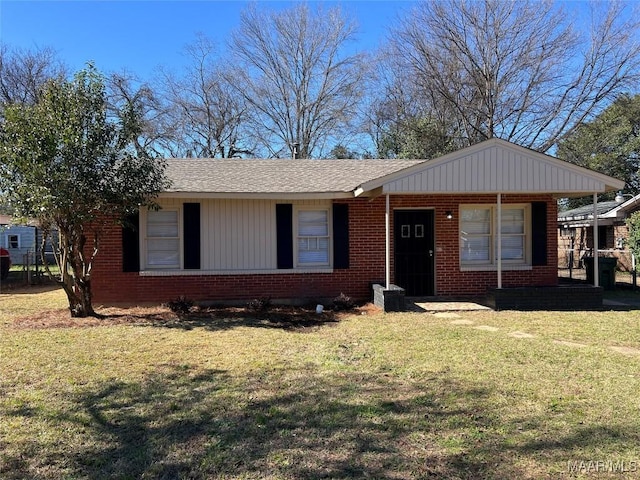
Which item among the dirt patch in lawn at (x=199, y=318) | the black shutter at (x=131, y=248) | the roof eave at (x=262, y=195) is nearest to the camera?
the dirt patch in lawn at (x=199, y=318)

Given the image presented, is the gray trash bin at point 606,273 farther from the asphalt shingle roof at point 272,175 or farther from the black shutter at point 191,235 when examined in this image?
the black shutter at point 191,235

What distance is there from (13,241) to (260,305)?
940 inches

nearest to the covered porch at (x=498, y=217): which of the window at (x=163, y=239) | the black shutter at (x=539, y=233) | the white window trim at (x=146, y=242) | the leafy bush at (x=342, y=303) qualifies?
the black shutter at (x=539, y=233)

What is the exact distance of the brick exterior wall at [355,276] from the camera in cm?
1013

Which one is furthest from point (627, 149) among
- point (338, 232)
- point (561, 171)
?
point (338, 232)

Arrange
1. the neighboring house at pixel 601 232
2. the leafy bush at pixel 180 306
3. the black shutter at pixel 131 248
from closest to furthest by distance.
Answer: the leafy bush at pixel 180 306, the black shutter at pixel 131 248, the neighboring house at pixel 601 232

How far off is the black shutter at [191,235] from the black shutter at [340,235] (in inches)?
118

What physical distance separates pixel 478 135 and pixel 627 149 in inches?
394

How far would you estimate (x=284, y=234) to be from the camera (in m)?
10.4

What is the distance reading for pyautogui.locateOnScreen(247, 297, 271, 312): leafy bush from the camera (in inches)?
372

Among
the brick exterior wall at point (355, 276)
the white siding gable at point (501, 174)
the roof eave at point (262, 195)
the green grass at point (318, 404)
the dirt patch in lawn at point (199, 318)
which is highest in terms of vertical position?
the white siding gable at point (501, 174)

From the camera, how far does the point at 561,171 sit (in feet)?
31.1

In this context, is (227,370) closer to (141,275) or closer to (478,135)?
(141,275)

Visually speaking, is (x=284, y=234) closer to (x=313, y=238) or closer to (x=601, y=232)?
(x=313, y=238)
